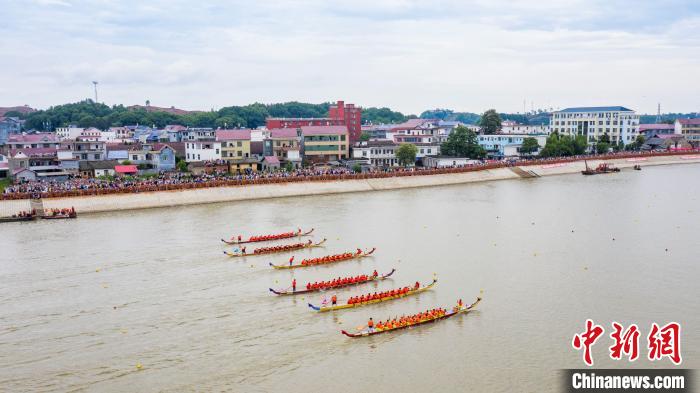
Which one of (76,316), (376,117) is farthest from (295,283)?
(376,117)

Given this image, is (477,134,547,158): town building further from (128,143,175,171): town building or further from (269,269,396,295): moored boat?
(269,269,396,295): moored boat

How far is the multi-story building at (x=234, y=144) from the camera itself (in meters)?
60.6

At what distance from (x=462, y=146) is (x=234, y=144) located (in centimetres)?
2556

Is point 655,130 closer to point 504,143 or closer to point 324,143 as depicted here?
point 504,143

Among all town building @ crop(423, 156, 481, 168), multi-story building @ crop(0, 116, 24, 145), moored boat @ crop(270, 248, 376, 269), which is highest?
multi-story building @ crop(0, 116, 24, 145)

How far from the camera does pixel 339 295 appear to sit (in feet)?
71.2

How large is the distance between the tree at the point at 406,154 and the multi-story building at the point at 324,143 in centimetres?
646

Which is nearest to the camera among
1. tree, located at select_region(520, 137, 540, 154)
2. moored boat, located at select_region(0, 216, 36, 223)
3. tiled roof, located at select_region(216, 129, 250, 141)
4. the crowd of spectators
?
moored boat, located at select_region(0, 216, 36, 223)

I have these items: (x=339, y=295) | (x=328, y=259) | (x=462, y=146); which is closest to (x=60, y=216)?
(x=328, y=259)

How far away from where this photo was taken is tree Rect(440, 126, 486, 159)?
67.6 metres

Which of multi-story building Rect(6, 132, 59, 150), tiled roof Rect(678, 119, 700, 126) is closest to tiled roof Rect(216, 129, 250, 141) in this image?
multi-story building Rect(6, 132, 59, 150)

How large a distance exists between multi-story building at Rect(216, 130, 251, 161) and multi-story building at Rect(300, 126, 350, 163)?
21.4 feet

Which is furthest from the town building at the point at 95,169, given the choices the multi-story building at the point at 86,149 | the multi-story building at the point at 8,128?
the multi-story building at the point at 8,128

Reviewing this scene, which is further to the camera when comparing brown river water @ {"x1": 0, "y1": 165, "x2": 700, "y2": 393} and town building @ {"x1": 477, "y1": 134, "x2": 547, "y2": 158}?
town building @ {"x1": 477, "y1": 134, "x2": 547, "y2": 158}
